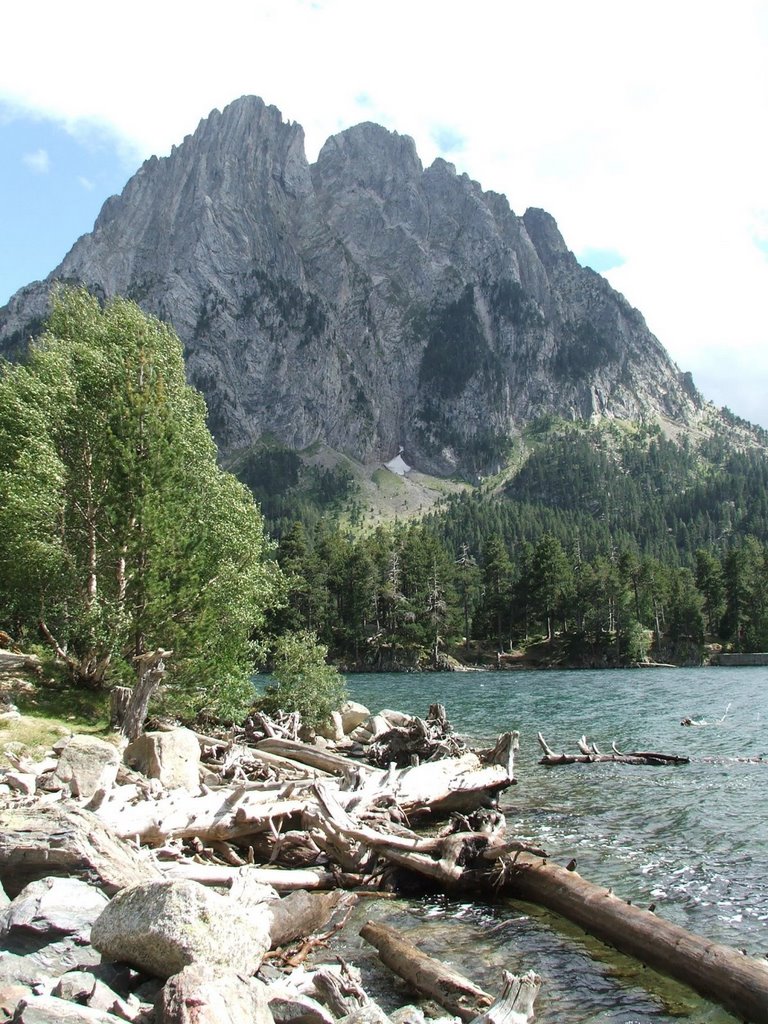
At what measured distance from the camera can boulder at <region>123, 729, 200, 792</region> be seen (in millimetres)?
18766

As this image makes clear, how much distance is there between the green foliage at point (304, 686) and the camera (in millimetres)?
37438

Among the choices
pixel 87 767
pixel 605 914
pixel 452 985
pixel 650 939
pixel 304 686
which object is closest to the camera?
pixel 452 985

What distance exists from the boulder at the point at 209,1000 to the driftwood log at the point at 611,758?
84.7 ft

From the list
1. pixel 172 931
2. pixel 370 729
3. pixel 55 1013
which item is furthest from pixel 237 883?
pixel 370 729

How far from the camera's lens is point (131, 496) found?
2831 centimetres

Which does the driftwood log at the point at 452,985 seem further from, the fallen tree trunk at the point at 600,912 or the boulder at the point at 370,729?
the boulder at the point at 370,729

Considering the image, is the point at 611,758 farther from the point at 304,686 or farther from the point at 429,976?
the point at 429,976

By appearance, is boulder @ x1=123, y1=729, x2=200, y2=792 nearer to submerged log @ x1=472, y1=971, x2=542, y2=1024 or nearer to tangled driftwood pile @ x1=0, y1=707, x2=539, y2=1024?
tangled driftwood pile @ x1=0, y1=707, x2=539, y2=1024

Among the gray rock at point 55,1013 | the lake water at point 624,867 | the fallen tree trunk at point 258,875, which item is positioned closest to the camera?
the gray rock at point 55,1013

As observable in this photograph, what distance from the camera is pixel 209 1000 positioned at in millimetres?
7184

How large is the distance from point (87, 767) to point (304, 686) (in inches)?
853

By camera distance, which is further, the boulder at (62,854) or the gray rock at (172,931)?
the boulder at (62,854)

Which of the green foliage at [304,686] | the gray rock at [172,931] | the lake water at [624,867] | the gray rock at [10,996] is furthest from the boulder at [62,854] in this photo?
the green foliage at [304,686]

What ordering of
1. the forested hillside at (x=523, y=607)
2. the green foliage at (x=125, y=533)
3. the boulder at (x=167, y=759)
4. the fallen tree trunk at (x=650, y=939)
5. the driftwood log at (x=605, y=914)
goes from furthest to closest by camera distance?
1. the forested hillside at (x=523, y=607)
2. the green foliage at (x=125, y=533)
3. the boulder at (x=167, y=759)
4. the driftwood log at (x=605, y=914)
5. the fallen tree trunk at (x=650, y=939)
